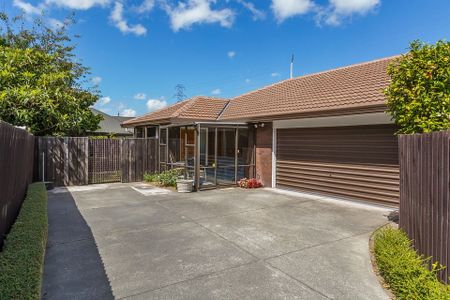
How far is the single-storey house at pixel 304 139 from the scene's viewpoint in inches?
345

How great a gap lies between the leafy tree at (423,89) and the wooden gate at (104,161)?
1139cm

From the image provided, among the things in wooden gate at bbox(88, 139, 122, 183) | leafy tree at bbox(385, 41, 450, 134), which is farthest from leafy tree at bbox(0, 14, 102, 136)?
leafy tree at bbox(385, 41, 450, 134)

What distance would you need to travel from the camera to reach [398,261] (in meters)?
3.88

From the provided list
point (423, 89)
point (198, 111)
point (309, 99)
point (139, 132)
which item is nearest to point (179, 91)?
point (139, 132)

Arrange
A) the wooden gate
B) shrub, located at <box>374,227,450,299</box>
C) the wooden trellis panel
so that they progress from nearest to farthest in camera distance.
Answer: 1. shrub, located at <box>374,227,450,299</box>
2. the wooden trellis panel
3. the wooden gate

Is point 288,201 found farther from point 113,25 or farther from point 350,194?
point 113,25

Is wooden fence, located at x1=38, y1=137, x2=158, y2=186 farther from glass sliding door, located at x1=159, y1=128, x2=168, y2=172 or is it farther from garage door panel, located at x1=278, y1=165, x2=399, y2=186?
garage door panel, located at x1=278, y1=165, x2=399, y2=186

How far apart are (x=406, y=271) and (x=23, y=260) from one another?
15.0 ft

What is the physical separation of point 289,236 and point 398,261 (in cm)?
242

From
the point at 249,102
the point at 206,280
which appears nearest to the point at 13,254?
the point at 206,280

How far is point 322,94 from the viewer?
10734 mm

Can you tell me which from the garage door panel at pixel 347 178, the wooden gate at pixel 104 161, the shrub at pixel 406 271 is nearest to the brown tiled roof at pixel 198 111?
the wooden gate at pixel 104 161

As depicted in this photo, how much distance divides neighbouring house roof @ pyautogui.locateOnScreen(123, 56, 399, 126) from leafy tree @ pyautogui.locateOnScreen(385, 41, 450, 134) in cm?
112

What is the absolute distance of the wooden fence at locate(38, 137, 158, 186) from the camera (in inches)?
481
